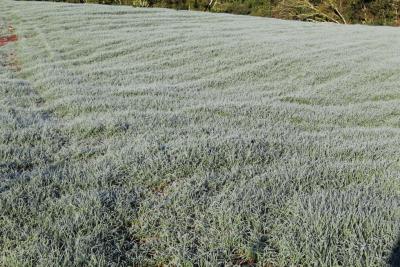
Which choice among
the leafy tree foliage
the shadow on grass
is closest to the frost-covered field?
the shadow on grass

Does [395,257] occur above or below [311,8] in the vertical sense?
below

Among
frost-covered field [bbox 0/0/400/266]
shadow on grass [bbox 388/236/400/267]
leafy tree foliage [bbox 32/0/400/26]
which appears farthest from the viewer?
leafy tree foliage [bbox 32/0/400/26]

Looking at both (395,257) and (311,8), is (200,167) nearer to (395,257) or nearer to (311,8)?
(395,257)

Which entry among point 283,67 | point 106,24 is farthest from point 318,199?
point 106,24

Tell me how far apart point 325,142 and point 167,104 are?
2.93 metres

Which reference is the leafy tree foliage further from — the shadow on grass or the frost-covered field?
the shadow on grass

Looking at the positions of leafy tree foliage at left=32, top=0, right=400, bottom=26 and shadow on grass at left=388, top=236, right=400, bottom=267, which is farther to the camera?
leafy tree foliage at left=32, top=0, right=400, bottom=26

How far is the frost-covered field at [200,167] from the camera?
121 inches

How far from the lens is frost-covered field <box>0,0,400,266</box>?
3.07m

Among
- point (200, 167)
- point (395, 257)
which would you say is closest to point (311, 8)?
point (200, 167)

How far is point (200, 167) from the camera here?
174 inches

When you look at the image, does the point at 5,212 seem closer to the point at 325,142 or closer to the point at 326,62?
the point at 325,142

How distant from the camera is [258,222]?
130 inches

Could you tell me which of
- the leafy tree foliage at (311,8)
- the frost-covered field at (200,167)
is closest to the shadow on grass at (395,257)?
the frost-covered field at (200,167)
